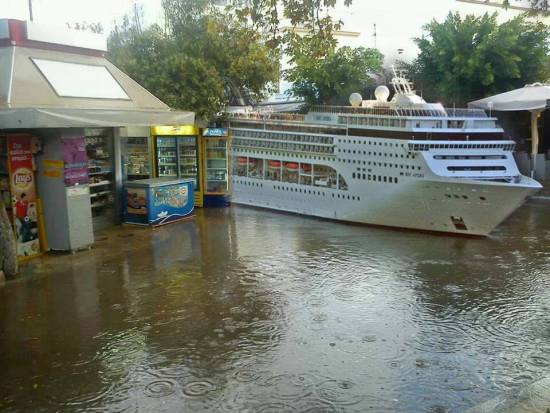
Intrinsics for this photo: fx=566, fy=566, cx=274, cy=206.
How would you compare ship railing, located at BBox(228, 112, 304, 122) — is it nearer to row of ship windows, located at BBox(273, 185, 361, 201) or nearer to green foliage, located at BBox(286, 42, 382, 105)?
row of ship windows, located at BBox(273, 185, 361, 201)

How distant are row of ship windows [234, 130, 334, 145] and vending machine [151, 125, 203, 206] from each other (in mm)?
1558

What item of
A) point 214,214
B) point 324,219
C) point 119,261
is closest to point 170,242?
point 119,261

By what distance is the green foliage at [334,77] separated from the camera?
1772cm

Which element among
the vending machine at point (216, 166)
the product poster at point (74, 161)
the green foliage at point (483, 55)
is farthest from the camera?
the green foliage at point (483, 55)

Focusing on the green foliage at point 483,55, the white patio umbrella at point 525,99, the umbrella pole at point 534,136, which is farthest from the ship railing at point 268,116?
the umbrella pole at point 534,136

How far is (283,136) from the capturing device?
1570 cm

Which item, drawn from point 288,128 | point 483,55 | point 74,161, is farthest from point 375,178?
point 74,161

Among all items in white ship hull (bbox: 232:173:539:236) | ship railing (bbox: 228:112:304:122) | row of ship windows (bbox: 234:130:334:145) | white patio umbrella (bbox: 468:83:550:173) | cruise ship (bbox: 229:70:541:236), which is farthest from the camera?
white patio umbrella (bbox: 468:83:550:173)

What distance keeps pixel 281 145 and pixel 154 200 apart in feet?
14.1

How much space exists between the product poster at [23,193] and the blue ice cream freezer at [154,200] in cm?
292

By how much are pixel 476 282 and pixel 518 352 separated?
118 inches

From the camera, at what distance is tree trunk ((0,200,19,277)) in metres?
9.02

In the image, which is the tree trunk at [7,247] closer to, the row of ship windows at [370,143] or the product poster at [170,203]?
the product poster at [170,203]

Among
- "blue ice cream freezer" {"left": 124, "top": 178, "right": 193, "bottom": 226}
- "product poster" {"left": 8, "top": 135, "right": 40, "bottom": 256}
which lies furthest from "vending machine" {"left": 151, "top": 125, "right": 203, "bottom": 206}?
"product poster" {"left": 8, "top": 135, "right": 40, "bottom": 256}
